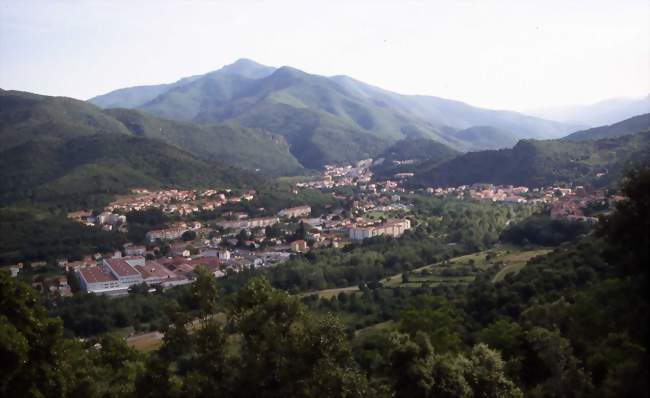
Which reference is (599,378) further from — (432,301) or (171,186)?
(171,186)

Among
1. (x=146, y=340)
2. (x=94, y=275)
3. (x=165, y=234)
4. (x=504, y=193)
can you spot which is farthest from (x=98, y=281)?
(x=504, y=193)

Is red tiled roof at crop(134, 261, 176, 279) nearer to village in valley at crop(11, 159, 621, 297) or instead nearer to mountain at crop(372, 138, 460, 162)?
village in valley at crop(11, 159, 621, 297)

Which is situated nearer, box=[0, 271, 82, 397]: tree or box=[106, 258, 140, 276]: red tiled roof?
box=[0, 271, 82, 397]: tree

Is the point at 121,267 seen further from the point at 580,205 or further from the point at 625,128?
the point at 625,128

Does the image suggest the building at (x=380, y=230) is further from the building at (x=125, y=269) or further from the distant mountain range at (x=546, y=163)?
the distant mountain range at (x=546, y=163)

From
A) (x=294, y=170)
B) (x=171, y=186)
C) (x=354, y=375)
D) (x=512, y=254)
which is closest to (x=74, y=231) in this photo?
(x=171, y=186)

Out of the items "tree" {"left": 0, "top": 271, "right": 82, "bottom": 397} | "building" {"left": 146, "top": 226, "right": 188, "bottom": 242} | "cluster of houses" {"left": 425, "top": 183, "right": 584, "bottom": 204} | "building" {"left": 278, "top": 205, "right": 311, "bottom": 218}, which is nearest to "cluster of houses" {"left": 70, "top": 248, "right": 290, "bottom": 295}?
"building" {"left": 146, "top": 226, "right": 188, "bottom": 242}

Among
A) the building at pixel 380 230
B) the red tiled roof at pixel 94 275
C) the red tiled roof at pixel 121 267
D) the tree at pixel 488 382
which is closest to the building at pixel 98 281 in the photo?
the red tiled roof at pixel 94 275
